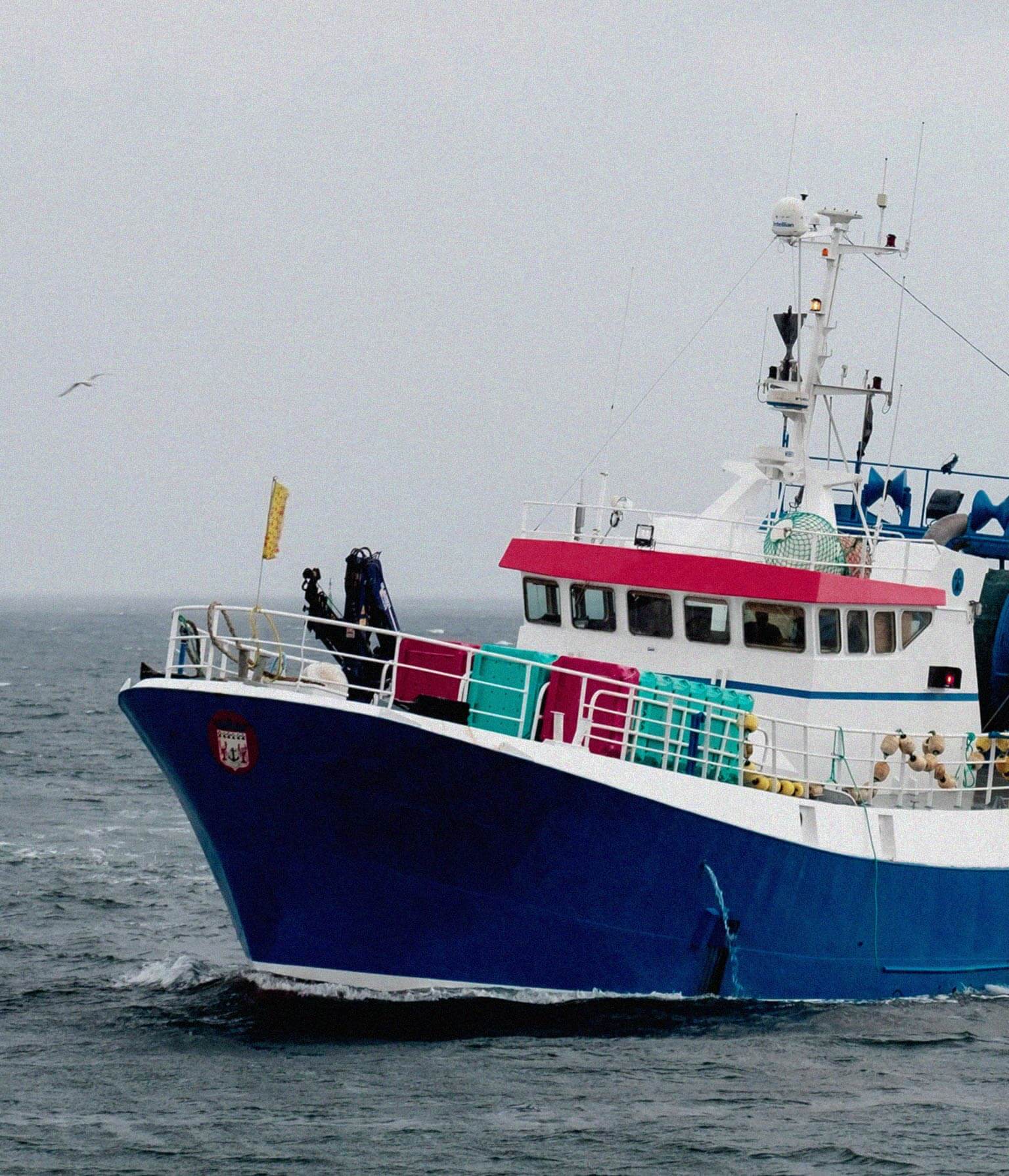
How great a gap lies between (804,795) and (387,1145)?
6.20m

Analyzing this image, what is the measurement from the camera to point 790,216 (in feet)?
67.3

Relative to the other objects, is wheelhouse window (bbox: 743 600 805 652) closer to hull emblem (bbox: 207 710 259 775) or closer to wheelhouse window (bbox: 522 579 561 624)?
wheelhouse window (bbox: 522 579 561 624)

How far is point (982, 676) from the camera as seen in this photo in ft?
70.6

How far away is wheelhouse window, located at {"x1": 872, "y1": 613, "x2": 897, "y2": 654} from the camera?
19328 mm

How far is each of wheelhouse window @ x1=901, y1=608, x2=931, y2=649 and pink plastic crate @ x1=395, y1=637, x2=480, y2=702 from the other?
5.18 metres

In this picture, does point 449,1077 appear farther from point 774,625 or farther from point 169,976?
point 774,625

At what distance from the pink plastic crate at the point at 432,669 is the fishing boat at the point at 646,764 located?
35mm

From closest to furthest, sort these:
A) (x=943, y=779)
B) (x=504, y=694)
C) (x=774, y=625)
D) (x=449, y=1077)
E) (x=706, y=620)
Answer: (x=449, y=1077), (x=504, y=694), (x=774, y=625), (x=706, y=620), (x=943, y=779)

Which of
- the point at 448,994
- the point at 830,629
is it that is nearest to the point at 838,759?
the point at 830,629

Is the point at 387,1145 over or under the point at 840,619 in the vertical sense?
under

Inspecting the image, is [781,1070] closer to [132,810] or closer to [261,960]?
[261,960]

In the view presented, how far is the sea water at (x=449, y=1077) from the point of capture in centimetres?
1345

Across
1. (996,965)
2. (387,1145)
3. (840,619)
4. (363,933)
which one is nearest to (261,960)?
(363,933)

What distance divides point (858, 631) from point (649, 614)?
219cm
